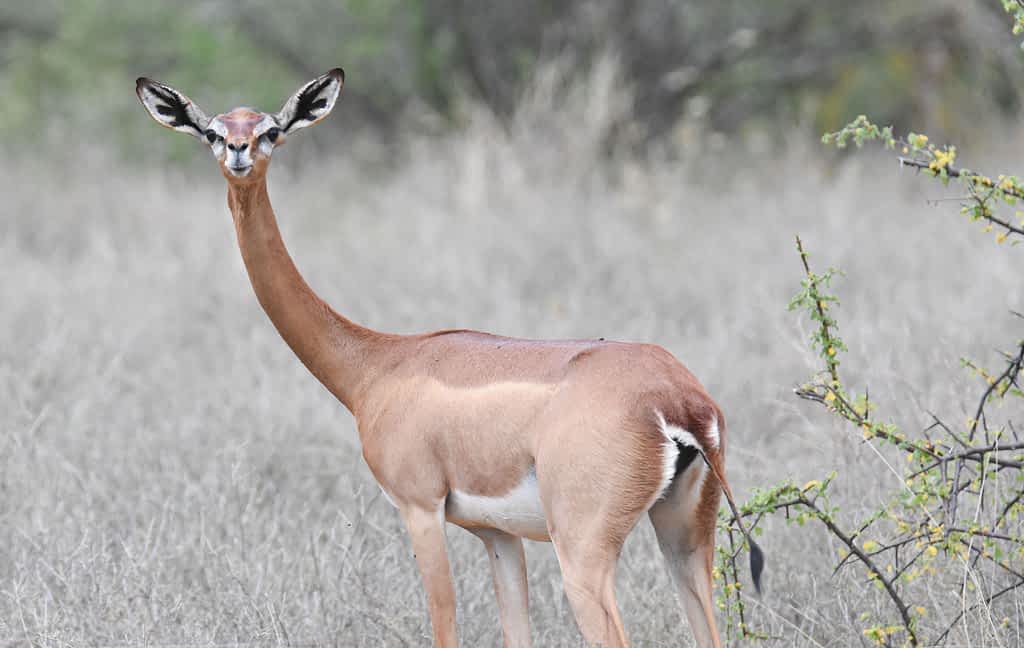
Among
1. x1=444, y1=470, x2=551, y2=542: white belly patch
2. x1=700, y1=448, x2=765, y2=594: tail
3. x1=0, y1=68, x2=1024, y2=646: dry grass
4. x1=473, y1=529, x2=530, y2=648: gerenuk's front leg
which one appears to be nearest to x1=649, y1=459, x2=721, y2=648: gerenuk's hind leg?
x1=700, y1=448, x2=765, y2=594: tail

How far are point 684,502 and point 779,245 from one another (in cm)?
595

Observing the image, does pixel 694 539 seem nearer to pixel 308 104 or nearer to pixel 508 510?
pixel 508 510

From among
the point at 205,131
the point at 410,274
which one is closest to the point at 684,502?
the point at 205,131

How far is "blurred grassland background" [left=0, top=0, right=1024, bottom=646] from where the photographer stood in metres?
4.38

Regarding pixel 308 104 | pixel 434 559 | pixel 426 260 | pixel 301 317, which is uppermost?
pixel 426 260

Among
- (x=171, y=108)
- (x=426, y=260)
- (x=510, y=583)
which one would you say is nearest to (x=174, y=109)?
(x=171, y=108)

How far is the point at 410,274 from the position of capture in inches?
343

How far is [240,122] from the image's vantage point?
3.68 meters

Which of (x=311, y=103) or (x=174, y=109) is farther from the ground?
Result: (x=311, y=103)

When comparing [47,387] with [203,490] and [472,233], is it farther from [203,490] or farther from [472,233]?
[472,233]

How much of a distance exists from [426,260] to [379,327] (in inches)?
42.6

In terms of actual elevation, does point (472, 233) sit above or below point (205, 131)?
above

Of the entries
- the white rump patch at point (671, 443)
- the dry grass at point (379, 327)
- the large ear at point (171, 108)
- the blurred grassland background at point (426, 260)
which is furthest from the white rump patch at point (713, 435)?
the large ear at point (171, 108)

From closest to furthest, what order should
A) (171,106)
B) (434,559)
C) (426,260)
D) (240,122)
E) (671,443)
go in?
1. (671,443)
2. (434,559)
3. (240,122)
4. (171,106)
5. (426,260)
